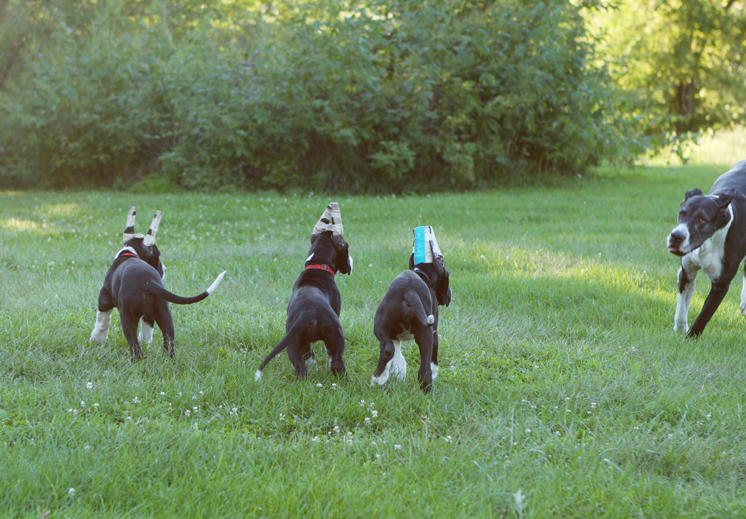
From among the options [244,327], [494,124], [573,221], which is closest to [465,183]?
[494,124]

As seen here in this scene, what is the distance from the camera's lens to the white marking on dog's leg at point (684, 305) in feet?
16.9

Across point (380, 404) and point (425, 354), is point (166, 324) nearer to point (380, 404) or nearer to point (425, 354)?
point (380, 404)

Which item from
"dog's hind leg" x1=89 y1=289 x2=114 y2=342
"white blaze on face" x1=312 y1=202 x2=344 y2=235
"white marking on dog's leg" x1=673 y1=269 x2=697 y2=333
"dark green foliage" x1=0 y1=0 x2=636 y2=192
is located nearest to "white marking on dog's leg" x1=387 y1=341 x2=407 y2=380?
"white blaze on face" x1=312 y1=202 x2=344 y2=235

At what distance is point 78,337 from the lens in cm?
472

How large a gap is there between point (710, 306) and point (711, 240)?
526mm

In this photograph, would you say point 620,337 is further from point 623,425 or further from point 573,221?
point 573,221

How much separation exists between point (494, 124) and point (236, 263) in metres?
8.26

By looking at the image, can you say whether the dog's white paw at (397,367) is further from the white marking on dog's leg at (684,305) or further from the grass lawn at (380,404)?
the white marking on dog's leg at (684,305)

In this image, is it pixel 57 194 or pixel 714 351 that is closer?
pixel 714 351

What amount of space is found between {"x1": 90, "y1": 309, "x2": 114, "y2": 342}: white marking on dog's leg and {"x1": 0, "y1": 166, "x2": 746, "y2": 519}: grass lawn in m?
0.11

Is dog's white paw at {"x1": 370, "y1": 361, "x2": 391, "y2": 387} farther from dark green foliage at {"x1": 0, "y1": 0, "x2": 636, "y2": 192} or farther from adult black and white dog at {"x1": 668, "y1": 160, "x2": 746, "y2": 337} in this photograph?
dark green foliage at {"x1": 0, "y1": 0, "x2": 636, "y2": 192}

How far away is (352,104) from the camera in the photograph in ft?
44.6

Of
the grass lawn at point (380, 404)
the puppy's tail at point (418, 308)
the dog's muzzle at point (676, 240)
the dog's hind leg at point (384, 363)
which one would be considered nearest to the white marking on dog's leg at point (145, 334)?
the grass lawn at point (380, 404)

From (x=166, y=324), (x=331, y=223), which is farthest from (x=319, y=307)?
(x=166, y=324)
